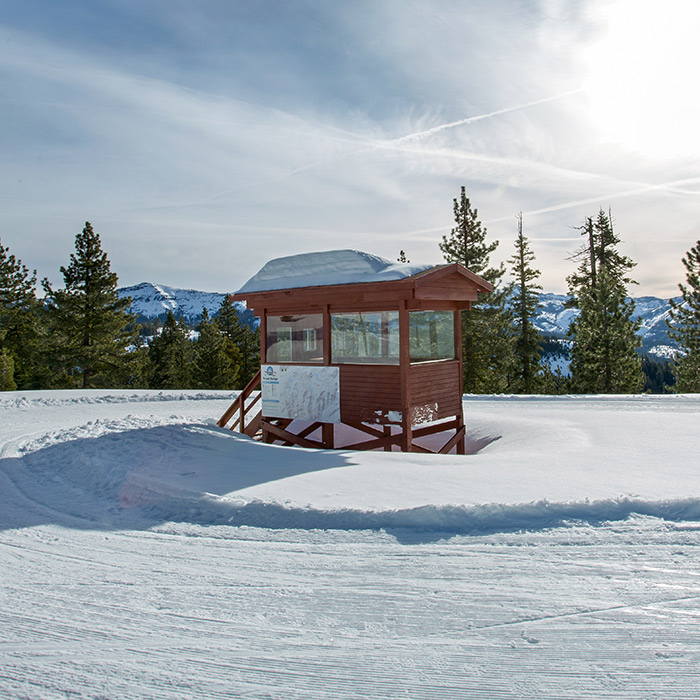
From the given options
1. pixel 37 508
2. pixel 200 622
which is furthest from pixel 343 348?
pixel 200 622

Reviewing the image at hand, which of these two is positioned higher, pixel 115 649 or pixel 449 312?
pixel 449 312

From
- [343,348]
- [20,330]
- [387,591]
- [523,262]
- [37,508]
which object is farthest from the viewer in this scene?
[20,330]

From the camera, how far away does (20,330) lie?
40469 mm

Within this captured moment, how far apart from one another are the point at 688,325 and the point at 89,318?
35.6m

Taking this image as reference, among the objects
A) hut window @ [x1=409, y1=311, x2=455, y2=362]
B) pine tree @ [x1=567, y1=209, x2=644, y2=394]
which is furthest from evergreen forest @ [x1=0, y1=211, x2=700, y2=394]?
hut window @ [x1=409, y1=311, x2=455, y2=362]

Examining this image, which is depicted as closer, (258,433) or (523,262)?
(258,433)

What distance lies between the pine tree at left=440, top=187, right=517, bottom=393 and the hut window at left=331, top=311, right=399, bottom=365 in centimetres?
1953

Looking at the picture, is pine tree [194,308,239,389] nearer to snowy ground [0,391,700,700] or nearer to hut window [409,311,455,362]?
hut window [409,311,455,362]

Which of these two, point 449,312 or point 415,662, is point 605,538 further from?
point 449,312

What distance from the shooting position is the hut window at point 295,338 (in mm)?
11625

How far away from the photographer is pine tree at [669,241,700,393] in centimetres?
3175

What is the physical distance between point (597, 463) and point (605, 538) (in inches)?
121

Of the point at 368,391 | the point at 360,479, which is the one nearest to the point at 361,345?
the point at 368,391

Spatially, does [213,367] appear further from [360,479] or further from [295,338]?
[360,479]
